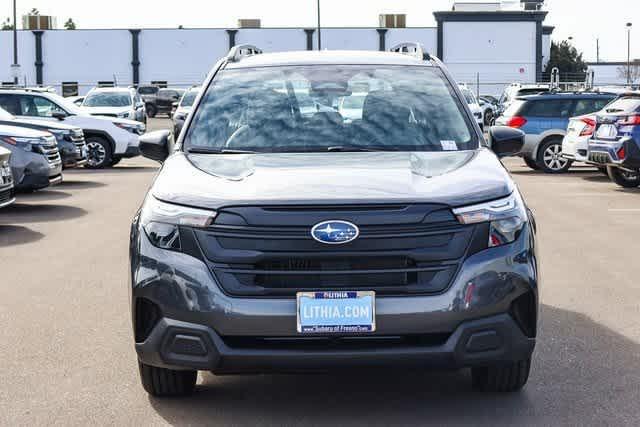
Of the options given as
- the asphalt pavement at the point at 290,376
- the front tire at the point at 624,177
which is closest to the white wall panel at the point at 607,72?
the front tire at the point at 624,177

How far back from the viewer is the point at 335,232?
5.16m

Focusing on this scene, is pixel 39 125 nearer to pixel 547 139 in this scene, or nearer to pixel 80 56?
pixel 547 139

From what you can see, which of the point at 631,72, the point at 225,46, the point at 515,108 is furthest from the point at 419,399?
the point at 631,72

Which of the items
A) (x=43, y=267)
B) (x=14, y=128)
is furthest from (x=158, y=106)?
(x=43, y=267)

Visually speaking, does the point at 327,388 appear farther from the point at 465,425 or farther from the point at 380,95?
the point at 380,95

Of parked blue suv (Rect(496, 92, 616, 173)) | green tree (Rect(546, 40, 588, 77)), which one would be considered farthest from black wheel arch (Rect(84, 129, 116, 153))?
green tree (Rect(546, 40, 588, 77))

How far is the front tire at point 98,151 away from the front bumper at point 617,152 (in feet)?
35.8

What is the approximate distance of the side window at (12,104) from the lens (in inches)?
916

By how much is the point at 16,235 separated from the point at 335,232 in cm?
889

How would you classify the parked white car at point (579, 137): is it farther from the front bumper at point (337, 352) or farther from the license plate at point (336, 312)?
the license plate at point (336, 312)

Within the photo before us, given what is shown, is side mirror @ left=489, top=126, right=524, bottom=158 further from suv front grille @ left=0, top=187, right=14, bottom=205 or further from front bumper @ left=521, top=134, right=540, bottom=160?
front bumper @ left=521, top=134, right=540, bottom=160

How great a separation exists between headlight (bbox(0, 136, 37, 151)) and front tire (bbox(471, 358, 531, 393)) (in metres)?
11.9

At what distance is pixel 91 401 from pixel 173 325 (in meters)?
0.90

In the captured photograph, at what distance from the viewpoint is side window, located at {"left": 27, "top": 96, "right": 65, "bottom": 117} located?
23.5 meters
